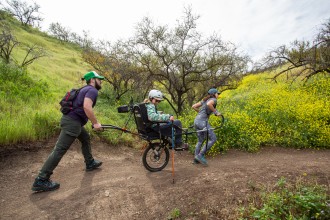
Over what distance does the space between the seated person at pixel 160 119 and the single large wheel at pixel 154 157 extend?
17.6 inches

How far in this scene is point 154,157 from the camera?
5.54 meters

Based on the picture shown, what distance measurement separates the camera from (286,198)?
3660mm

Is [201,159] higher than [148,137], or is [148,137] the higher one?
[148,137]

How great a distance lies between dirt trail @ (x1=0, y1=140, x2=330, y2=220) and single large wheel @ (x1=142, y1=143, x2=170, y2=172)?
17 centimetres

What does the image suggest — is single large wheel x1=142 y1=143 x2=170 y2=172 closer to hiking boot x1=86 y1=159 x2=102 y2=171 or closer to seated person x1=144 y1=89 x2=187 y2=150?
seated person x1=144 y1=89 x2=187 y2=150

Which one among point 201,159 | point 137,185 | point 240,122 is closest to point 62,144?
point 137,185

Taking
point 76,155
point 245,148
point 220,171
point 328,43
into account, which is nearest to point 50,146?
point 76,155

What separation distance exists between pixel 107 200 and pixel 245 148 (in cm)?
503

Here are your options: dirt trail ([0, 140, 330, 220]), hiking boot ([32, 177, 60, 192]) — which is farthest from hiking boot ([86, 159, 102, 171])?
hiking boot ([32, 177, 60, 192])

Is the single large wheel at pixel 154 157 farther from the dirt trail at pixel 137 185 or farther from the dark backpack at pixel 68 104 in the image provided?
the dark backpack at pixel 68 104

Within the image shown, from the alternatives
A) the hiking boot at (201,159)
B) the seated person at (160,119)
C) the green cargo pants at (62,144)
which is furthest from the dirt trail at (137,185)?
the seated person at (160,119)

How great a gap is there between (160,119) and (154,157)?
3.94 feet

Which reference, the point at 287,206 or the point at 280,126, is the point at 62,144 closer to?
→ the point at 287,206

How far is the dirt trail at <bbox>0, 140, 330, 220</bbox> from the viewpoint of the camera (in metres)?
3.82
